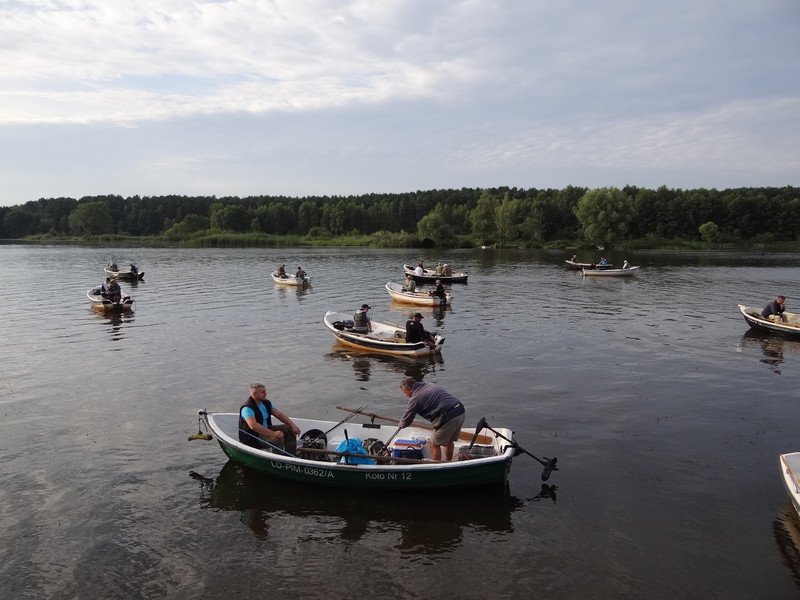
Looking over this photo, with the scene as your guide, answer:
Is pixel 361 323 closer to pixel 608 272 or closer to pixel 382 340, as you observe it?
pixel 382 340

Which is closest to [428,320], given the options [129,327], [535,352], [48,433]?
[535,352]

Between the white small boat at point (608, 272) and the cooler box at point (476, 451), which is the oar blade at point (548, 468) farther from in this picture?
the white small boat at point (608, 272)

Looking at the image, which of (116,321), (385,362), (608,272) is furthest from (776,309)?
(116,321)

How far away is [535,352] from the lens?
23469mm

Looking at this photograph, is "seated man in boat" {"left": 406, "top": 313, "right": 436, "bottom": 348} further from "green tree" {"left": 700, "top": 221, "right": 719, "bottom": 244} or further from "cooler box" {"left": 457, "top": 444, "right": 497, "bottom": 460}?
"green tree" {"left": 700, "top": 221, "right": 719, "bottom": 244}

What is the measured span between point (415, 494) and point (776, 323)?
22589mm

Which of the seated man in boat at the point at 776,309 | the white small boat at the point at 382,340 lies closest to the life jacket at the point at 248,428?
the white small boat at the point at 382,340

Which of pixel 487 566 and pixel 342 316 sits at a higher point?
pixel 342 316

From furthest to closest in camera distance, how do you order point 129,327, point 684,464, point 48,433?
point 129,327, point 48,433, point 684,464

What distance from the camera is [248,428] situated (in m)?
12.5

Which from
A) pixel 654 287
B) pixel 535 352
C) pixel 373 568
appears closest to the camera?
pixel 373 568

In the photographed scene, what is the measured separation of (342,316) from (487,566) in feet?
59.4

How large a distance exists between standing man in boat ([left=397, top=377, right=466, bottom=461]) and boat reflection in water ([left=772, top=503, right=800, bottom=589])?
575cm

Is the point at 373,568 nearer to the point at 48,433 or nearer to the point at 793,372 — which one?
the point at 48,433
